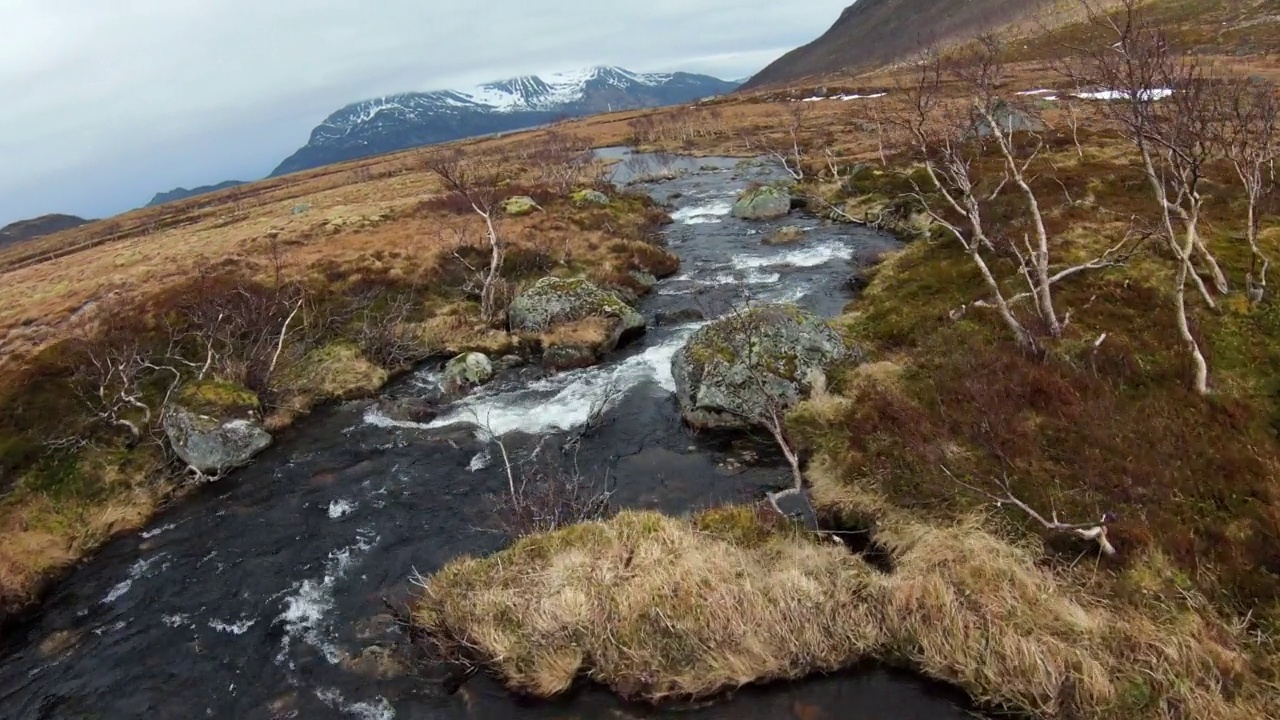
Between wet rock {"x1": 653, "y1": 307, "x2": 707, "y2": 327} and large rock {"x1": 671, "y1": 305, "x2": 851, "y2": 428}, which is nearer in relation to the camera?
large rock {"x1": 671, "y1": 305, "x2": 851, "y2": 428}

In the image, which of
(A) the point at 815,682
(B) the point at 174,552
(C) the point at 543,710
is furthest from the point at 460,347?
(A) the point at 815,682

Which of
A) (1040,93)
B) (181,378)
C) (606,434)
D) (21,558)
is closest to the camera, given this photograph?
(21,558)

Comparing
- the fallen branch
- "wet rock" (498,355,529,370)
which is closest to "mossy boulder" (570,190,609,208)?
"wet rock" (498,355,529,370)

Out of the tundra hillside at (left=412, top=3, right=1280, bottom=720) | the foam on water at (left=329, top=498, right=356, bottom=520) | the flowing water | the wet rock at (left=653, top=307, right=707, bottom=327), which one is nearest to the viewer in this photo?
the tundra hillside at (left=412, top=3, right=1280, bottom=720)

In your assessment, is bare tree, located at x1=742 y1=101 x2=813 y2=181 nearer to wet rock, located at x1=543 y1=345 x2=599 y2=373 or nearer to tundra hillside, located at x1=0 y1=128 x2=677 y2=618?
tundra hillside, located at x1=0 y1=128 x2=677 y2=618

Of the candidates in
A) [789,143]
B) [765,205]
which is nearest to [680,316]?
[765,205]

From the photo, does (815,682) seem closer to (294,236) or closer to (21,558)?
(21,558)
